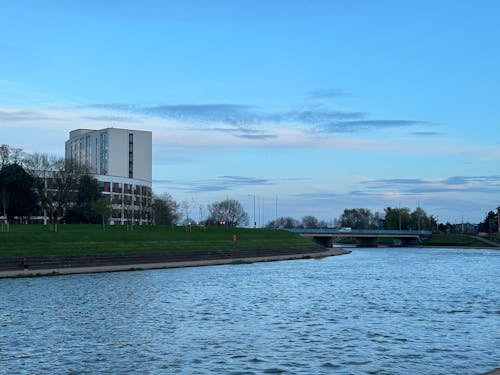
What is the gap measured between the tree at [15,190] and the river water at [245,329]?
8563 centimetres

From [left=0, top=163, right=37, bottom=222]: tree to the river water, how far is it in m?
85.6

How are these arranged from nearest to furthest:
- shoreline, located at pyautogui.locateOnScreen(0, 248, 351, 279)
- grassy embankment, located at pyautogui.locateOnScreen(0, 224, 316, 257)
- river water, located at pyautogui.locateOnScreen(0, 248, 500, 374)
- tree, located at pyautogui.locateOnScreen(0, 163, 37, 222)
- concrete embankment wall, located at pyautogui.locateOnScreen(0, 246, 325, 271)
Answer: river water, located at pyautogui.locateOnScreen(0, 248, 500, 374) < shoreline, located at pyautogui.locateOnScreen(0, 248, 351, 279) < concrete embankment wall, located at pyautogui.locateOnScreen(0, 246, 325, 271) < grassy embankment, located at pyautogui.locateOnScreen(0, 224, 316, 257) < tree, located at pyautogui.locateOnScreen(0, 163, 37, 222)

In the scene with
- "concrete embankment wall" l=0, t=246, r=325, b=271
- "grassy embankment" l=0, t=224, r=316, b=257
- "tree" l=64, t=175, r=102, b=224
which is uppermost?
"tree" l=64, t=175, r=102, b=224

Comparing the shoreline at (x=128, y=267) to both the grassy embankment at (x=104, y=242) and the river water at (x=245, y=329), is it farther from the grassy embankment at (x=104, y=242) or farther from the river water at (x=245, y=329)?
the river water at (x=245, y=329)

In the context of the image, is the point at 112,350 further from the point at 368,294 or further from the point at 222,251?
the point at 222,251

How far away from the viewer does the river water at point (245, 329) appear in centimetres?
2473

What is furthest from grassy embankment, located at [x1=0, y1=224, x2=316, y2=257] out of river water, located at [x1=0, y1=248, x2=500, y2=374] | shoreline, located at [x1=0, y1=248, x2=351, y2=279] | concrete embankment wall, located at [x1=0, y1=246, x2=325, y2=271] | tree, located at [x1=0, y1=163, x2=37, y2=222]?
tree, located at [x1=0, y1=163, x2=37, y2=222]

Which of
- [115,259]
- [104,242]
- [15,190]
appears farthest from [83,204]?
[115,259]

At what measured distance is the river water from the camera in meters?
24.7

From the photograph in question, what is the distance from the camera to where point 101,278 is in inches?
2557

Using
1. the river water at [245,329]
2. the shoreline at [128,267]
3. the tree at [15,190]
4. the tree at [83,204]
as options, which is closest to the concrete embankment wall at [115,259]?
the shoreline at [128,267]

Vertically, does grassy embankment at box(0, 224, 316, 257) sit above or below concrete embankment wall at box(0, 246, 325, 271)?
above

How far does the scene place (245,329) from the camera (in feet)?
108

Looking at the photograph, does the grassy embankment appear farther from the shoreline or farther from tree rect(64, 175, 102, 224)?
tree rect(64, 175, 102, 224)
